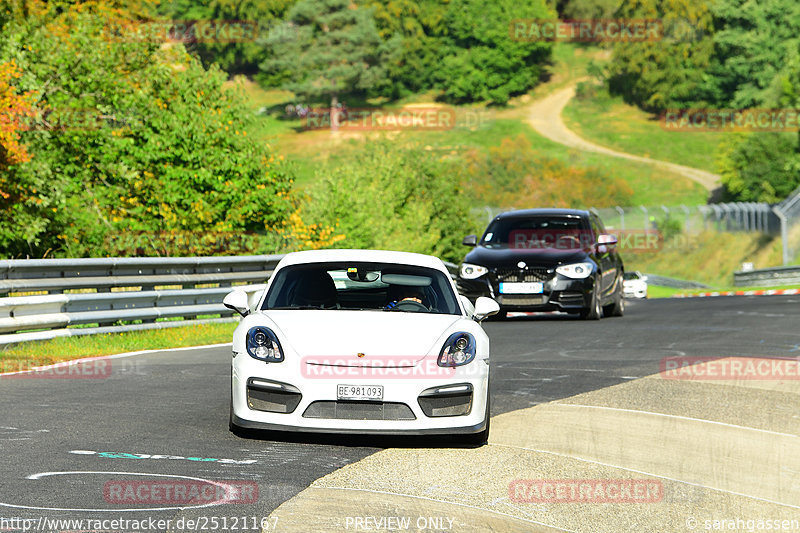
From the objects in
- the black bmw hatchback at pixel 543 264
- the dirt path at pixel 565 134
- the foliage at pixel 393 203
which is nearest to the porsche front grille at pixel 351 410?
the black bmw hatchback at pixel 543 264

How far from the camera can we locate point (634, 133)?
11144 cm

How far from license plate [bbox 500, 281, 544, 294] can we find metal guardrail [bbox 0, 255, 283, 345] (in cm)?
398

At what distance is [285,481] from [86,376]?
17.8 ft

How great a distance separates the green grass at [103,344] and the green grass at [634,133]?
293 ft

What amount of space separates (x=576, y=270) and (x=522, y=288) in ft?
2.87

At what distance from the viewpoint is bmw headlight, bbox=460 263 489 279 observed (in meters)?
18.0

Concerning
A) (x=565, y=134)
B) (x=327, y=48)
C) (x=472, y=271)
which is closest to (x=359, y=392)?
(x=472, y=271)

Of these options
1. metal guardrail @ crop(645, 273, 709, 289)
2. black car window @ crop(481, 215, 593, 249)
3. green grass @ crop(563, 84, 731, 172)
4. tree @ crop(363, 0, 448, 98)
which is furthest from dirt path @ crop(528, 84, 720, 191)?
black car window @ crop(481, 215, 593, 249)

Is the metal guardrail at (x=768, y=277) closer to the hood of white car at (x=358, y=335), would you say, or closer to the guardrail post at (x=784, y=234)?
the guardrail post at (x=784, y=234)

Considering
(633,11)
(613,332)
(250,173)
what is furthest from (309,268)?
(633,11)

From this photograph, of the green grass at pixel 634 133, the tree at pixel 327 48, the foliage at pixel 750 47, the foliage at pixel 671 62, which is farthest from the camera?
the tree at pixel 327 48

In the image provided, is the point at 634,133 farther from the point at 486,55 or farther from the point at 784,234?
the point at 784,234

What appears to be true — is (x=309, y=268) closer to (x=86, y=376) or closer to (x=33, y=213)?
(x=86, y=376)

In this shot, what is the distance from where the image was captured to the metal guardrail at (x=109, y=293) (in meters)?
13.6
